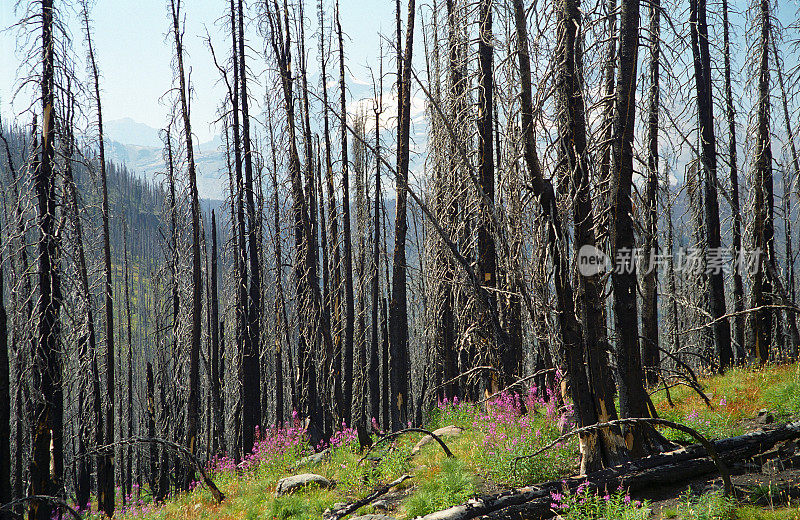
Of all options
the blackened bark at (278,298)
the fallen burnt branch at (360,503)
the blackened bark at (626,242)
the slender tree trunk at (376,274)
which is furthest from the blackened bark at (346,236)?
the blackened bark at (626,242)

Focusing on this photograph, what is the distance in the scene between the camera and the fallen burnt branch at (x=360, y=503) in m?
5.51

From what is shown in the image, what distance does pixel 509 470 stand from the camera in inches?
197

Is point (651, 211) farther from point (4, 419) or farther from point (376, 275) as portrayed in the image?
point (4, 419)

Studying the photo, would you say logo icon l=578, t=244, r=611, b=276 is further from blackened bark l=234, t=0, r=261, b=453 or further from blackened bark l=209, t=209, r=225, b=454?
blackened bark l=209, t=209, r=225, b=454

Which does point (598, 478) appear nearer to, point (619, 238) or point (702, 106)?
point (619, 238)

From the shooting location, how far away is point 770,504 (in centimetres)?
358

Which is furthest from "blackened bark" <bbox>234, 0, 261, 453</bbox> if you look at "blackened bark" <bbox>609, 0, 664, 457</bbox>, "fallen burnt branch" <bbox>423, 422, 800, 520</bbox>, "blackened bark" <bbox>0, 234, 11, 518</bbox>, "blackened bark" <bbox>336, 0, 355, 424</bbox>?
"blackened bark" <bbox>609, 0, 664, 457</bbox>

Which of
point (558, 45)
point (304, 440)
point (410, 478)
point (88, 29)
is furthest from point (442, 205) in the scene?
point (88, 29)

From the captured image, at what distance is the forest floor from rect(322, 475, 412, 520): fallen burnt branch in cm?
8

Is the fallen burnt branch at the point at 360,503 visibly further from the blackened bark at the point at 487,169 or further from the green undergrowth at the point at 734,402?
the green undergrowth at the point at 734,402

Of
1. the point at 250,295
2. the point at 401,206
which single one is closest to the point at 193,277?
the point at 250,295

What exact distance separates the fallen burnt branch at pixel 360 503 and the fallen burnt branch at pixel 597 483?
1.52 meters

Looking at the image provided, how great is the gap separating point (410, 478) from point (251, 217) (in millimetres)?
7320

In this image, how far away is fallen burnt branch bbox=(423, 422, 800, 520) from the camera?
4.16 m
